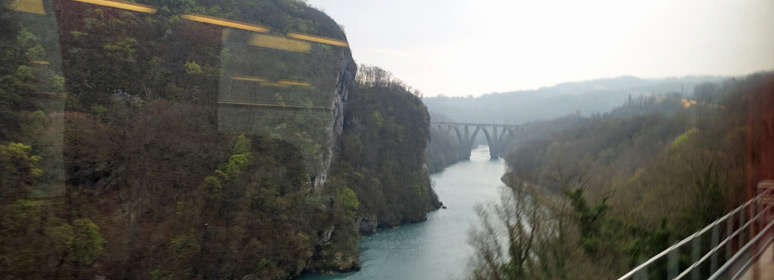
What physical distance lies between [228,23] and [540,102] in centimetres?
4310

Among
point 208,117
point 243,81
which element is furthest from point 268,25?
point 208,117

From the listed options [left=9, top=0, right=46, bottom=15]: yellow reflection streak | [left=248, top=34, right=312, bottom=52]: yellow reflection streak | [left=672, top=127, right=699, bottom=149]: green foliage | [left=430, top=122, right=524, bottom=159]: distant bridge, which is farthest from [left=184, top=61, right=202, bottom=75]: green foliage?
[left=430, top=122, right=524, bottom=159]: distant bridge

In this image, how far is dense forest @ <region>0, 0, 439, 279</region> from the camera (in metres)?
10.5

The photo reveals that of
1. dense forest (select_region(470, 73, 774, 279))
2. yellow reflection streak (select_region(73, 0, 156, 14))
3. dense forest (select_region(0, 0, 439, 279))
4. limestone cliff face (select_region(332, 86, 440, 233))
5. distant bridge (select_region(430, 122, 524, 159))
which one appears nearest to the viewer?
dense forest (select_region(470, 73, 774, 279))

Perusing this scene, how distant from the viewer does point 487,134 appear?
41.9 m

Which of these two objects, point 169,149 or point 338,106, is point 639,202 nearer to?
point 169,149

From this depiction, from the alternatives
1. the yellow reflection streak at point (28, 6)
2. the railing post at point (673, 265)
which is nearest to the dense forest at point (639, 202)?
the railing post at point (673, 265)

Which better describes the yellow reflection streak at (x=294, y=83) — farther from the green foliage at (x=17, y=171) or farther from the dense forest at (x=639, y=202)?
the dense forest at (x=639, y=202)

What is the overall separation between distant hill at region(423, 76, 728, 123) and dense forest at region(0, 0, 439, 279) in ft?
49.2

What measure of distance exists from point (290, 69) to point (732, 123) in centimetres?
1614

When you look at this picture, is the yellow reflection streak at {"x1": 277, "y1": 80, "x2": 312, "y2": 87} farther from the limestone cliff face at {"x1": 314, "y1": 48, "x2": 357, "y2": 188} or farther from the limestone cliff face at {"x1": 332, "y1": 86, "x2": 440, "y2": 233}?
the limestone cliff face at {"x1": 332, "y1": 86, "x2": 440, "y2": 233}

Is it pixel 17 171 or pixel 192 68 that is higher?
pixel 192 68

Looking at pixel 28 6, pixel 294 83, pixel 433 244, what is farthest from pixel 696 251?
pixel 294 83

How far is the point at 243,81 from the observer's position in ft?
61.1
